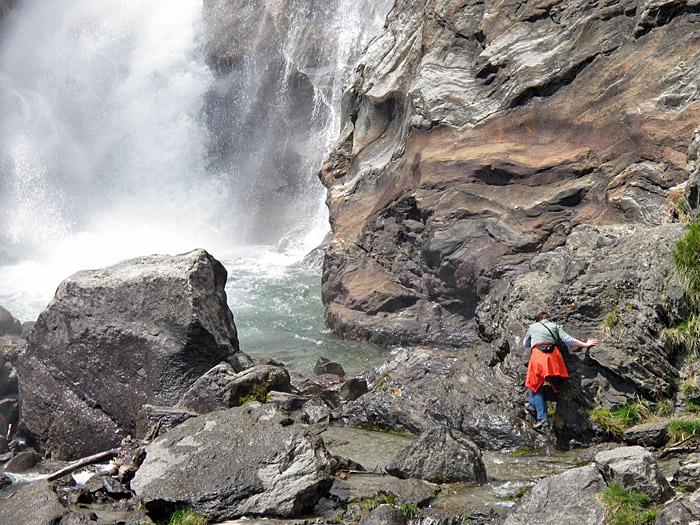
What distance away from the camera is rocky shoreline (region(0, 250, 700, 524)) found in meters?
6.42

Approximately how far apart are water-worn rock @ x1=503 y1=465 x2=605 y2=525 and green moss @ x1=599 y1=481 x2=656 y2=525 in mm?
65

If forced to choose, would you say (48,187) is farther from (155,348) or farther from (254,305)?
(155,348)

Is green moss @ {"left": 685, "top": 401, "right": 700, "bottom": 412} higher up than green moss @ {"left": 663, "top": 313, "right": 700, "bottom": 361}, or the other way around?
green moss @ {"left": 663, "top": 313, "right": 700, "bottom": 361}

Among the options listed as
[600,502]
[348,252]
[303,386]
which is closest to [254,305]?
[348,252]

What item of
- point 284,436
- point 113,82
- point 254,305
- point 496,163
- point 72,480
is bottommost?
point 254,305

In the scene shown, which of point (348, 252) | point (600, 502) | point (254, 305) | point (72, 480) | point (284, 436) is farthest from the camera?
point (254, 305)

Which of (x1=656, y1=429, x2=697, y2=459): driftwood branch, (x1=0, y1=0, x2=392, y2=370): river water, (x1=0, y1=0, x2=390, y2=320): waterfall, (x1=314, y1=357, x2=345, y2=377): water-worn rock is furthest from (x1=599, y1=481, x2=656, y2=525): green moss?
(x1=0, y1=0, x2=390, y2=320): waterfall

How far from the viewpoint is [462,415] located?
9.53 meters

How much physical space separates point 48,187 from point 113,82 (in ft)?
27.4

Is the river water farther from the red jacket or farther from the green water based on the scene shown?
the red jacket

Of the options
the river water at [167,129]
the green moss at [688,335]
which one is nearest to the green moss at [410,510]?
the green moss at [688,335]

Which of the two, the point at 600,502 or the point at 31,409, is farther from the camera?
the point at 31,409

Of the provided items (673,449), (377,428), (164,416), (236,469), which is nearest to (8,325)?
(164,416)

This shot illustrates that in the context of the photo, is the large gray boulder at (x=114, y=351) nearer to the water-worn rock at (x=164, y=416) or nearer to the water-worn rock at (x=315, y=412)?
the water-worn rock at (x=164, y=416)
